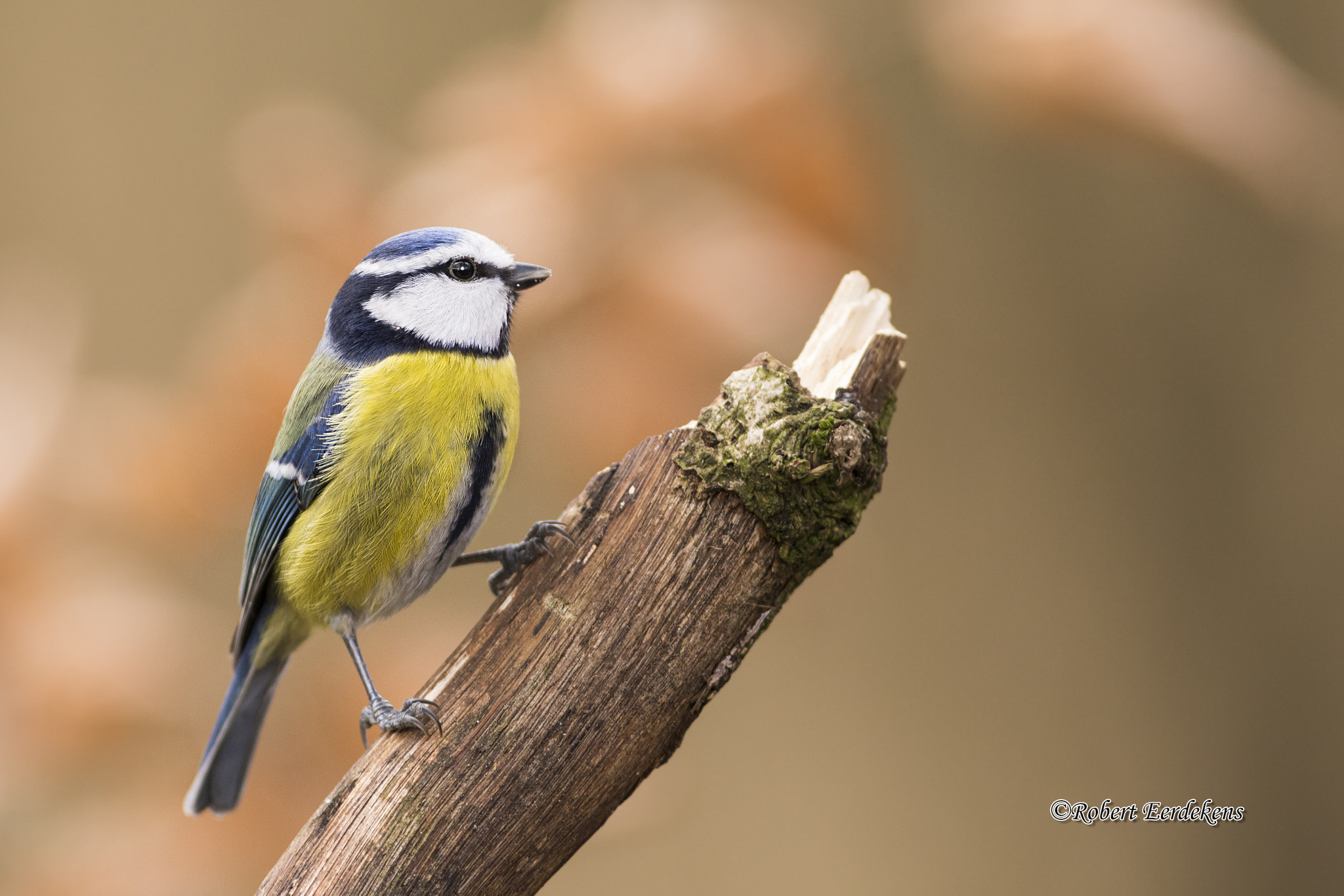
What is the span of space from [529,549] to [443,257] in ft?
1.39

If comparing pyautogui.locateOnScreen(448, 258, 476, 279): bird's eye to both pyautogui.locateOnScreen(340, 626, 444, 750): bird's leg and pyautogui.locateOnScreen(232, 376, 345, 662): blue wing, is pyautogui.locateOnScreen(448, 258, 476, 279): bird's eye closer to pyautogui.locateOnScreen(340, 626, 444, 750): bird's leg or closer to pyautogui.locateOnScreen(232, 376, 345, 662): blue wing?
pyautogui.locateOnScreen(232, 376, 345, 662): blue wing

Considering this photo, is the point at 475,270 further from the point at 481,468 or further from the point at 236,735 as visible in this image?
the point at 236,735

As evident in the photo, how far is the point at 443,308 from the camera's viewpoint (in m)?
1.30

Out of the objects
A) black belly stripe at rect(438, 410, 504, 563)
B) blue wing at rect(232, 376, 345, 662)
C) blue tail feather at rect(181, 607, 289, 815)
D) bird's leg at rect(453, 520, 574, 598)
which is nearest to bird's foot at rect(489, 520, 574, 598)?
bird's leg at rect(453, 520, 574, 598)

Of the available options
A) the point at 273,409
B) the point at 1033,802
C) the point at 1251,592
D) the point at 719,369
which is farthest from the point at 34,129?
the point at 1251,592

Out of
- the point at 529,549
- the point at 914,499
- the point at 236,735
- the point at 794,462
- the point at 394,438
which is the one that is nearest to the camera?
the point at 794,462

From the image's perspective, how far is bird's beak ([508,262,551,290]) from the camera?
1287 millimetres

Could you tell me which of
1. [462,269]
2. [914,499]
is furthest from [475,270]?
[914,499]

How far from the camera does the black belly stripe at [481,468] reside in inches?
48.8

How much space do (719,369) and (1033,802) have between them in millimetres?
1793

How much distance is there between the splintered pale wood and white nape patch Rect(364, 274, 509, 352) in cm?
41

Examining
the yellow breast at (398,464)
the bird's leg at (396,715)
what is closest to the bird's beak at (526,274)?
the yellow breast at (398,464)

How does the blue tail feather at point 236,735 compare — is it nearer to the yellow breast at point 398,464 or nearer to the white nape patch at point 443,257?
the yellow breast at point 398,464

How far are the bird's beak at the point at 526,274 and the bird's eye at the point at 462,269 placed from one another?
0.16 ft
